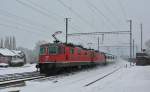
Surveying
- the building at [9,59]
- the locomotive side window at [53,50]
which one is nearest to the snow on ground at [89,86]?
the locomotive side window at [53,50]

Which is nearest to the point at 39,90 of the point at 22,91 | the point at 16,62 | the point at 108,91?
the point at 22,91

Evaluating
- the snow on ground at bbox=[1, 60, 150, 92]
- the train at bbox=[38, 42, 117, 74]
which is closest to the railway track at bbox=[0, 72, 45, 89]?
the snow on ground at bbox=[1, 60, 150, 92]

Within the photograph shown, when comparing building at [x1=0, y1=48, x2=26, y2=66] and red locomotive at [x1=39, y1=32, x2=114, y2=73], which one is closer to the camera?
red locomotive at [x1=39, y1=32, x2=114, y2=73]

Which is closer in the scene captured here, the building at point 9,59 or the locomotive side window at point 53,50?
the locomotive side window at point 53,50

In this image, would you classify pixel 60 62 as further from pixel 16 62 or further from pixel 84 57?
pixel 16 62

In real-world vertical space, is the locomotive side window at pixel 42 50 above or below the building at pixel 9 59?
above

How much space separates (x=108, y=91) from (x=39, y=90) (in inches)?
134

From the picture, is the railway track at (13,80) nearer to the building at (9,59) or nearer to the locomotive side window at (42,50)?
the locomotive side window at (42,50)

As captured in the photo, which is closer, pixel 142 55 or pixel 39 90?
pixel 39 90

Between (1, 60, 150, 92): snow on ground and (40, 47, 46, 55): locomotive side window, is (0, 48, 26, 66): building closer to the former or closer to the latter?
(40, 47, 46, 55): locomotive side window

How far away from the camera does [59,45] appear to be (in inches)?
1068

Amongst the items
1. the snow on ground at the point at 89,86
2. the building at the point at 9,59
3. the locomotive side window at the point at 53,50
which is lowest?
the snow on ground at the point at 89,86

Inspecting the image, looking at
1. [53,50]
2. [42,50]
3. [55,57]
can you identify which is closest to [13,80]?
[55,57]

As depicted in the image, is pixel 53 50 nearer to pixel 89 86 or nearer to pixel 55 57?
pixel 55 57
